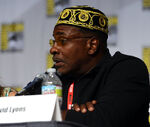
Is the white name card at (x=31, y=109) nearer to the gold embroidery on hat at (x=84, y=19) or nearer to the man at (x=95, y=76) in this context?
the man at (x=95, y=76)

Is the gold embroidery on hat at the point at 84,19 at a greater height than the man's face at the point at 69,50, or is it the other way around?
the gold embroidery on hat at the point at 84,19

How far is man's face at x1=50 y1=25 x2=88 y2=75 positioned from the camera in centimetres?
148

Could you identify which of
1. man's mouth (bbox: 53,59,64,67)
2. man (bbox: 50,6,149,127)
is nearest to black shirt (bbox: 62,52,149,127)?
man (bbox: 50,6,149,127)

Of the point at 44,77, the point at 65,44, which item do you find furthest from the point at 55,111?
the point at 65,44

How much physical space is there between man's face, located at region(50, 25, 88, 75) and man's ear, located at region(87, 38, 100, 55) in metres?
0.02

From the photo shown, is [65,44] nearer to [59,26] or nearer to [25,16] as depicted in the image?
[59,26]

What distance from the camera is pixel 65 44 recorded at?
59.4 inches

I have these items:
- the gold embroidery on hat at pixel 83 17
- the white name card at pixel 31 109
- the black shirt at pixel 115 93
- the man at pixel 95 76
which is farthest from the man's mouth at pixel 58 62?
the white name card at pixel 31 109

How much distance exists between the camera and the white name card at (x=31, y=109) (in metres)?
0.85

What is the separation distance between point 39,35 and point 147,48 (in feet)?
3.70

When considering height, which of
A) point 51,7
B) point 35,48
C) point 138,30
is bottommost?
point 35,48

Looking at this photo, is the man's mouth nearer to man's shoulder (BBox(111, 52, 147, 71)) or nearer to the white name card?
man's shoulder (BBox(111, 52, 147, 71))

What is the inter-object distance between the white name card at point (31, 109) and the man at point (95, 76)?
154 mm

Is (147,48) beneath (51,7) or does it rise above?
beneath
